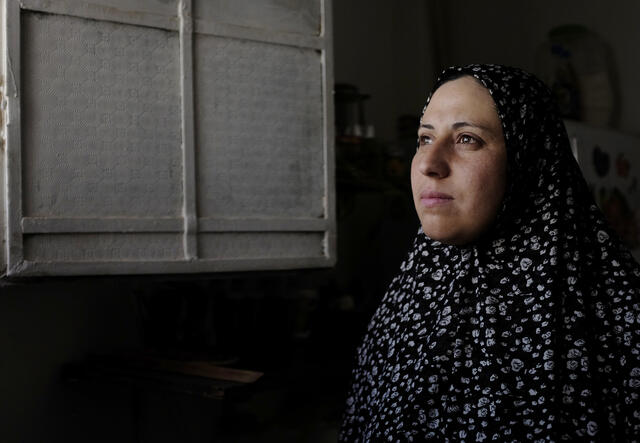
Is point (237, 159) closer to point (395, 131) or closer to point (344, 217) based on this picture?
point (344, 217)

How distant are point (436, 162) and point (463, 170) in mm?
44

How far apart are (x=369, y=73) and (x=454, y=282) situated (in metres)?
1.57

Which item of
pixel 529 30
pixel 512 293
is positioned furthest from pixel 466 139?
pixel 529 30

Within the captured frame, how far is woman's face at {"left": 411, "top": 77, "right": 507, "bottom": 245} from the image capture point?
1125 millimetres

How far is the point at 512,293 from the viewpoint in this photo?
3.78ft

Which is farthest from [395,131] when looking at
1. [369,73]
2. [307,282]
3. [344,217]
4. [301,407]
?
[301,407]

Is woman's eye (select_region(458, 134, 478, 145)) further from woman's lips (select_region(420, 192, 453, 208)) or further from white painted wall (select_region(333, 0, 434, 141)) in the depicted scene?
white painted wall (select_region(333, 0, 434, 141))

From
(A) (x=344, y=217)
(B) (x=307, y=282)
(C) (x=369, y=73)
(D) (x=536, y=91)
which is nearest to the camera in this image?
(D) (x=536, y=91)

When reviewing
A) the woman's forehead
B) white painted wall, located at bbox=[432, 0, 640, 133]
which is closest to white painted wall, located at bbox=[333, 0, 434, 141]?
white painted wall, located at bbox=[432, 0, 640, 133]

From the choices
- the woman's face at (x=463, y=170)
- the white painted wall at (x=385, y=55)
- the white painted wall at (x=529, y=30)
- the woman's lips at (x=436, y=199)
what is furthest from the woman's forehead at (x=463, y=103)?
the white painted wall at (x=529, y=30)

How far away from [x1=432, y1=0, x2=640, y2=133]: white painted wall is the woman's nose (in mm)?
2008

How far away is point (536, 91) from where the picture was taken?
1215 mm

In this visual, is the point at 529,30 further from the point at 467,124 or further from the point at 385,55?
the point at 467,124

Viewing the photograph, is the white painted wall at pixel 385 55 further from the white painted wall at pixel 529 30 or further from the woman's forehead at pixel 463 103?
the woman's forehead at pixel 463 103
